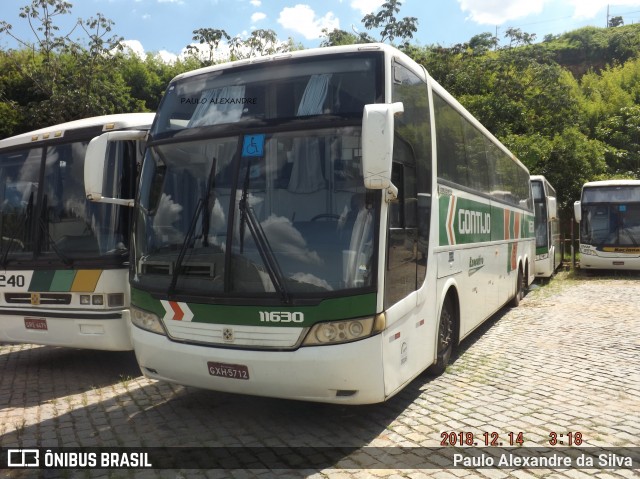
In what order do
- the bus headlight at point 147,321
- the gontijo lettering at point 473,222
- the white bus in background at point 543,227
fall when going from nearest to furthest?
the bus headlight at point 147,321 → the gontijo lettering at point 473,222 → the white bus in background at point 543,227

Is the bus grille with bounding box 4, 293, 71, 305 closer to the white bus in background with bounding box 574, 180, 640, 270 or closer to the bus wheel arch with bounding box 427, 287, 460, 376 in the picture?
the bus wheel arch with bounding box 427, 287, 460, 376

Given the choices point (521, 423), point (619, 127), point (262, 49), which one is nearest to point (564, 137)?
point (619, 127)

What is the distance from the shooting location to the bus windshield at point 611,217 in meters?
18.3

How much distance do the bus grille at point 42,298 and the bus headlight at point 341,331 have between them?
3668 millimetres

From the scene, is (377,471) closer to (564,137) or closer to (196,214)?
(196,214)

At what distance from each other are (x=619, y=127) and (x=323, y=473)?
125 ft

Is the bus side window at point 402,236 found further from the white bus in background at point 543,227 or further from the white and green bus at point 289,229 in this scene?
the white bus in background at point 543,227

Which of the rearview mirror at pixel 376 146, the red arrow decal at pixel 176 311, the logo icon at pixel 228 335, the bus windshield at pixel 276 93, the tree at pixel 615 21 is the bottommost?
the logo icon at pixel 228 335

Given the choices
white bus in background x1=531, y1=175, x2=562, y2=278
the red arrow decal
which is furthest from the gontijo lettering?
white bus in background x1=531, y1=175, x2=562, y2=278

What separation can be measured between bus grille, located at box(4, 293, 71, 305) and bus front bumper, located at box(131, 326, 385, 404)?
107 inches

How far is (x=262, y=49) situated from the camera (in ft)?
107

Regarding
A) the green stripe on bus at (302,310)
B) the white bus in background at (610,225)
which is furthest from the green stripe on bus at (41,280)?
the white bus in background at (610,225)

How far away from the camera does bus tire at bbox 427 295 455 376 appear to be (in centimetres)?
652

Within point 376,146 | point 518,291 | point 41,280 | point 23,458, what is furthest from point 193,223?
point 518,291
